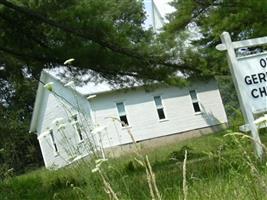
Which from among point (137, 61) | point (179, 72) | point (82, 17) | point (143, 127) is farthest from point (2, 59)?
point (143, 127)

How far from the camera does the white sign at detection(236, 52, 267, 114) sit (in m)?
5.87

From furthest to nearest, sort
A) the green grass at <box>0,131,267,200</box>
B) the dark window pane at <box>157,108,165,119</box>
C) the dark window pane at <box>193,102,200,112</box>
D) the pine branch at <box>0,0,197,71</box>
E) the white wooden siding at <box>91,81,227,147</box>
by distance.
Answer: the dark window pane at <box>193,102,200,112</box> → the dark window pane at <box>157,108,165,119</box> → the white wooden siding at <box>91,81,227,147</box> → the pine branch at <box>0,0,197,71</box> → the green grass at <box>0,131,267,200</box>

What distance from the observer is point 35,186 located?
10.8 metres

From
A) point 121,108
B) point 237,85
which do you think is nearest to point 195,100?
point 121,108

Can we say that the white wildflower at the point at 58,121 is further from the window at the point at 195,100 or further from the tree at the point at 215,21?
the window at the point at 195,100

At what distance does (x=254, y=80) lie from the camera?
592cm

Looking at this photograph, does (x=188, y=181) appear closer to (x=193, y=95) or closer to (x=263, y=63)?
(x=263, y=63)

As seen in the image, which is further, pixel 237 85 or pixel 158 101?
pixel 158 101

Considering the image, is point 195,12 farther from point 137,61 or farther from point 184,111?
point 184,111

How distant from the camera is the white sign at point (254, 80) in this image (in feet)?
19.3

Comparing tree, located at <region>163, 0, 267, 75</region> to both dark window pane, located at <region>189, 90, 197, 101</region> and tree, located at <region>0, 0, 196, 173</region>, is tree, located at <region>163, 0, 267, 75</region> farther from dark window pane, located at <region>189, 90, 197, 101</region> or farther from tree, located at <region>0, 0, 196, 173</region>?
dark window pane, located at <region>189, 90, 197, 101</region>

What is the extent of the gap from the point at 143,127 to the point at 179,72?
58.1ft

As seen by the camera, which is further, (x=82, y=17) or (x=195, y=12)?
(x=195, y=12)

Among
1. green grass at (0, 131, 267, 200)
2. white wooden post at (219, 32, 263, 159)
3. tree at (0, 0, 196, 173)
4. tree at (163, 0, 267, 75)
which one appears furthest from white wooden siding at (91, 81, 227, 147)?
white wooden post at (219, 32, 263, 159)
